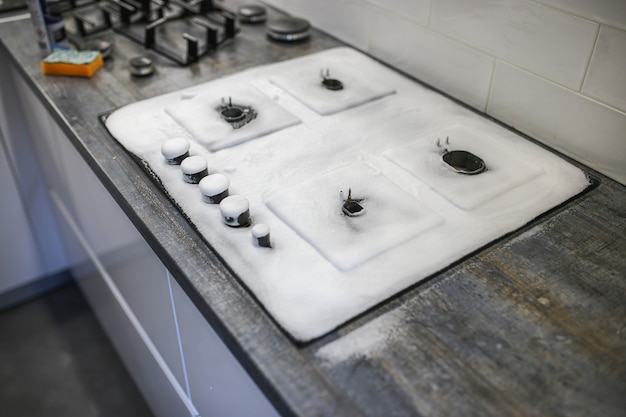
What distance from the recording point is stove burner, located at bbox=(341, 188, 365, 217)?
71 centimetres

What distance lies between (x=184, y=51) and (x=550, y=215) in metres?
0.80

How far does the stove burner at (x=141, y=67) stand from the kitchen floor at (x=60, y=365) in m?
0.80

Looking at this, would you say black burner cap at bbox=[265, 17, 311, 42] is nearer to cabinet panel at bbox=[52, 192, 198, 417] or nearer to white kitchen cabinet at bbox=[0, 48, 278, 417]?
white kitchen cabinet at bbox=[0, 48, 278, 417]

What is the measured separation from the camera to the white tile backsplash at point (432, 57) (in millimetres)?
946

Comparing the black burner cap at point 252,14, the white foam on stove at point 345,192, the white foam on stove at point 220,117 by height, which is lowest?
the white foam on stove at point 345,192

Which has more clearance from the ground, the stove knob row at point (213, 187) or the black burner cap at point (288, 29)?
the black burner cap at point (288, 29)

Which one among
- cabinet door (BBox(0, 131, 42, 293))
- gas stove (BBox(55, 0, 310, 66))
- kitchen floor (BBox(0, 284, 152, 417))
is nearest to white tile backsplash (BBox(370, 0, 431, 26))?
gas stove (BBox(55, 0, 310, 66))

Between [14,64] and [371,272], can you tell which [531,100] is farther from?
[14,64]

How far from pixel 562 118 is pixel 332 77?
417mm

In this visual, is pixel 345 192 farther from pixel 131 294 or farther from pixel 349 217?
pixel 131 294

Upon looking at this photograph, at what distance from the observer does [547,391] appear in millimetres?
515

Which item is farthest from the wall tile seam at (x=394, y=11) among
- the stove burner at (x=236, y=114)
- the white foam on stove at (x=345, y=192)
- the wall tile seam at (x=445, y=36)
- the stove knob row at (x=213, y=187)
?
the stove knob row at (x=213, y=187)

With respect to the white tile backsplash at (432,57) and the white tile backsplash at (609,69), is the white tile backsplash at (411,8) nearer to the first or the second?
the white tile backsplash at (432,57)

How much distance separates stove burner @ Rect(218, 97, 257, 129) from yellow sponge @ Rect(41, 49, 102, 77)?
297 mm
